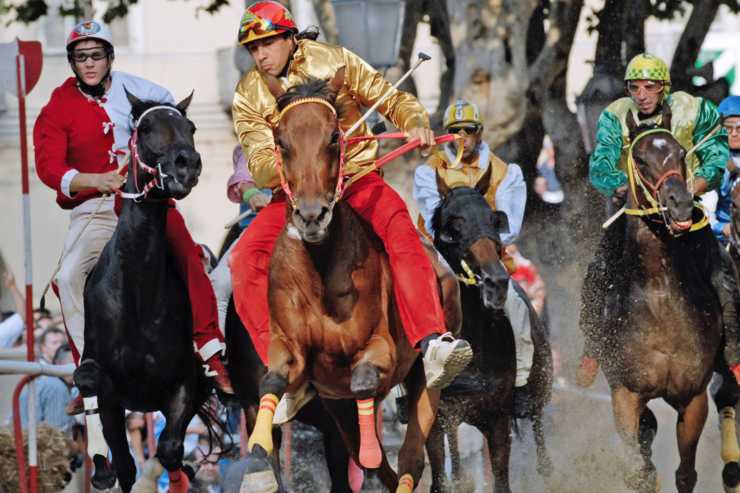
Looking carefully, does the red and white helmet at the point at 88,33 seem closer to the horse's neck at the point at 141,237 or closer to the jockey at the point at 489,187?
the horse's neck at the point at 141,237

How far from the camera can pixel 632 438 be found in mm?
12195

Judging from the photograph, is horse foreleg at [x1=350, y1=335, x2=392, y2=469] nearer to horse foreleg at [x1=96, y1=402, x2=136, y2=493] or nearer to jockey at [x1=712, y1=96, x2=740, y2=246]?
horse foreleg at [x1=96, y1=402, x2=136, y2=493]

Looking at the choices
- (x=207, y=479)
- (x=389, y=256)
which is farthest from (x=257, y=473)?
(x=207, y=479)

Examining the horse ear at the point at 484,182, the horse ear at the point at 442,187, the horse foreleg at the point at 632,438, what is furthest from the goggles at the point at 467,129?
the horse foreleg at the point at 632,438

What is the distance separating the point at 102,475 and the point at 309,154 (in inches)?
120

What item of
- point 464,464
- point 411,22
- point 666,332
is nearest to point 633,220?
point 666,332

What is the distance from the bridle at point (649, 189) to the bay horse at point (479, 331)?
3.24 feet

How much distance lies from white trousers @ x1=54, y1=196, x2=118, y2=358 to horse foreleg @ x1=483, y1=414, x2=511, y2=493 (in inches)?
124

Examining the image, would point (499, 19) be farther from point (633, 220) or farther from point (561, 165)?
point (633, 220)

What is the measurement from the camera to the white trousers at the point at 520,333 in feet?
43.8

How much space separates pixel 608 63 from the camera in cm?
2009

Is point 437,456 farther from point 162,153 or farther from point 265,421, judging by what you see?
point 265,421

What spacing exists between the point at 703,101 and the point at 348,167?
3.45 m

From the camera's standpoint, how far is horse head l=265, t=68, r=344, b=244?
30.1ft
